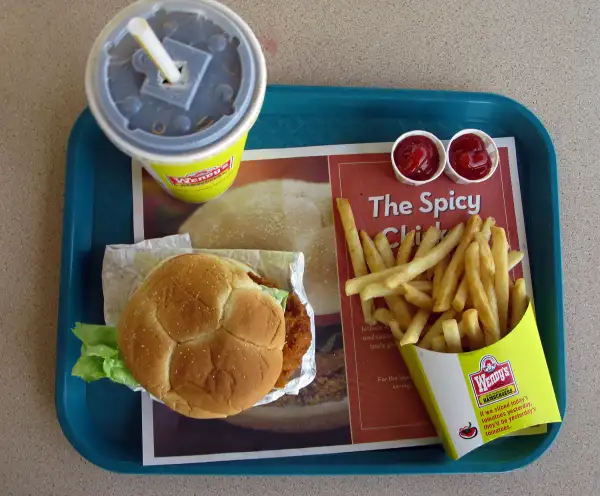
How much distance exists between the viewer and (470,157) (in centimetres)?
108

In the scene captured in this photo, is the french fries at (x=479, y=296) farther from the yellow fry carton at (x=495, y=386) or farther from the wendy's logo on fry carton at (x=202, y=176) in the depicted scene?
the wendy's logo on fry carton at (x=202, y=176)

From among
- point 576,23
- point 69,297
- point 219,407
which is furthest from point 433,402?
point 576,23

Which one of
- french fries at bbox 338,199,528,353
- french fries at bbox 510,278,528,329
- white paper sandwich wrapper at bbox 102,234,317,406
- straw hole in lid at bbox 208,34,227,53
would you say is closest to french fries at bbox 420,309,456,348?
french fries at bbox 338,199,528,353

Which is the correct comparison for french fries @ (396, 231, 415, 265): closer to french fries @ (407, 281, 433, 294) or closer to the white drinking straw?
french fries @ (407, 281, 433, 294)

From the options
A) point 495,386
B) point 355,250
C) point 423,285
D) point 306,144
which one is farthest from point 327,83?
point 495,386

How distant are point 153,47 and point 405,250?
1.95ft

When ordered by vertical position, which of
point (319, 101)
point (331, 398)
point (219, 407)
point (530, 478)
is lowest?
point (530, 478)

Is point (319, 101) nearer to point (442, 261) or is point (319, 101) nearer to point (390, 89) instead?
point (390, 89)

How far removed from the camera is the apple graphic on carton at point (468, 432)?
973 millimetres

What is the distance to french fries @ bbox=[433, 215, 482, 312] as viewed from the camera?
38.7 inches

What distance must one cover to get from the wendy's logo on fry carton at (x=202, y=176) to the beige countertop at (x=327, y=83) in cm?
33

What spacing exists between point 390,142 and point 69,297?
70 cm

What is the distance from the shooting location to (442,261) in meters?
1.05

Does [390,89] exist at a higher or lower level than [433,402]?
higher
